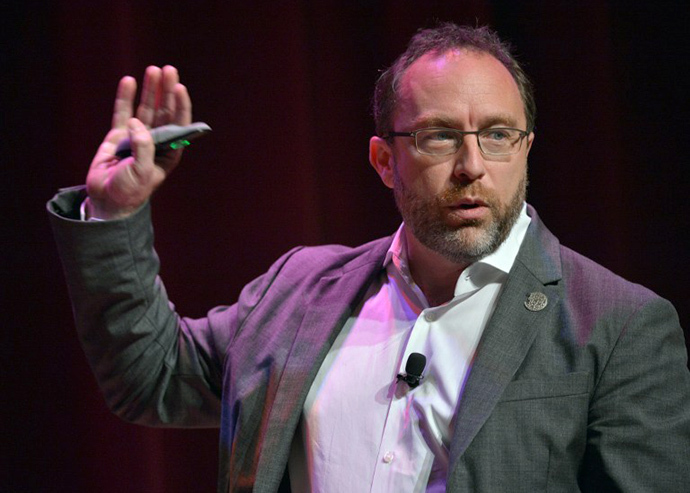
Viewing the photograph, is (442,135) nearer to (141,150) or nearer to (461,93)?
(461,93)

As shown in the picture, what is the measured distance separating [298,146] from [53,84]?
72 cm

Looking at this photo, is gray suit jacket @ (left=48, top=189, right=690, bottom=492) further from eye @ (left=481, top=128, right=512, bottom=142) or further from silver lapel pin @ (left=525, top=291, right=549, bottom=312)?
A: eye @ (left=481, top=128, right=512, bottom=142)

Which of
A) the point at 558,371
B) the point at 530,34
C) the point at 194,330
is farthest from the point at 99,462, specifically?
the point at 530,34

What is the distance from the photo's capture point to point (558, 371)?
1.50 metres

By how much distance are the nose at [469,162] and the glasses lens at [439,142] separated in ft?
0.07

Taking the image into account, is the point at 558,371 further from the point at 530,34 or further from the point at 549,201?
the point at 530,34

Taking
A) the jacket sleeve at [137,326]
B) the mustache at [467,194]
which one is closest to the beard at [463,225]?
the mustache at [467,194]

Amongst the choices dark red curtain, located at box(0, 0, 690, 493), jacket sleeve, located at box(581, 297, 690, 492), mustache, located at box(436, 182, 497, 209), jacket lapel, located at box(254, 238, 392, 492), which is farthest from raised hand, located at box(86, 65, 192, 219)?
jacket sleeve, located at box(581, 297, 690, 492)

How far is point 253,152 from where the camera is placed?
244cm

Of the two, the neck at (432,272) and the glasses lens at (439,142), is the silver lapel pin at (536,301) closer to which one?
the neck at (432,272)

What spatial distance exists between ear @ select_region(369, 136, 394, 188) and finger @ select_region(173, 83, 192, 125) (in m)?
0.50

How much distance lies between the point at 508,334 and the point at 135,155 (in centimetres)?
81

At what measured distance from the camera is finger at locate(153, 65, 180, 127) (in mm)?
1684

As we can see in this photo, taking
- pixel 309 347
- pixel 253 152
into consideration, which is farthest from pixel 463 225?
pixel 253 152
